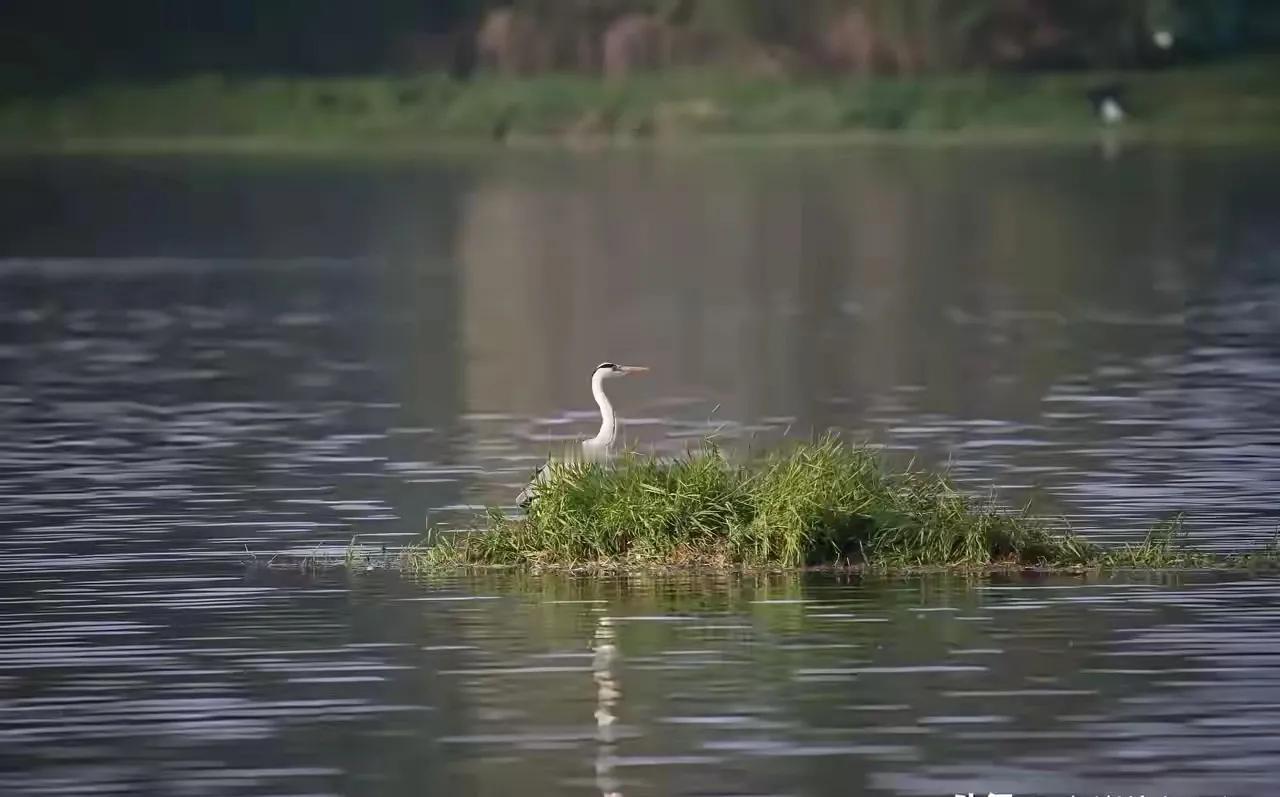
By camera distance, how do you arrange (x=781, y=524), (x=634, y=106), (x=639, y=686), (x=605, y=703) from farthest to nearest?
(x=634, y=106), (x=781, y=524), (x=639, y=686), (x=605, y=703)

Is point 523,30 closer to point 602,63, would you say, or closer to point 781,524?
point 602,63

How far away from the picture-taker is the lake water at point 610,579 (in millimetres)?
16344

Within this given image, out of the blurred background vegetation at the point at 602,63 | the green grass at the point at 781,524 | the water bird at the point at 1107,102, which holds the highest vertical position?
the blurred background vegetation at the point at 602,63

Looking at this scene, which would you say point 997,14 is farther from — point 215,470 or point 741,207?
point 215,470

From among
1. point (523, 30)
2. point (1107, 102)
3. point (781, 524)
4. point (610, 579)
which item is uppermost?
point (523, 30)

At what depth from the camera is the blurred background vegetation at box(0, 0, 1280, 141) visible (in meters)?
127

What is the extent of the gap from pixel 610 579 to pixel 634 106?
115 meters

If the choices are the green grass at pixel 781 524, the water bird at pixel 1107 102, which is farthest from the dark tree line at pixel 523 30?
the green grass at pixel 781 524

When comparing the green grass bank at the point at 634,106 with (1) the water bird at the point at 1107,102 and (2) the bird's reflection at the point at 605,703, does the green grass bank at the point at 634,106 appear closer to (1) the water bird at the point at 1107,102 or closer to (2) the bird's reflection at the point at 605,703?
(1) the water bird at the point at 1107,102

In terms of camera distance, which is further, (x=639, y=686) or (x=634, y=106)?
(x=634, y=106)

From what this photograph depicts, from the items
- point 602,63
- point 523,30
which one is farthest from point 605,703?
point 523,30

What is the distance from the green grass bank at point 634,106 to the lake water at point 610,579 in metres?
56.4

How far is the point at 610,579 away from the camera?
21.0 metres

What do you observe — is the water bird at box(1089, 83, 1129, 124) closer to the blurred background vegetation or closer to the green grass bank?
the green grass bank
